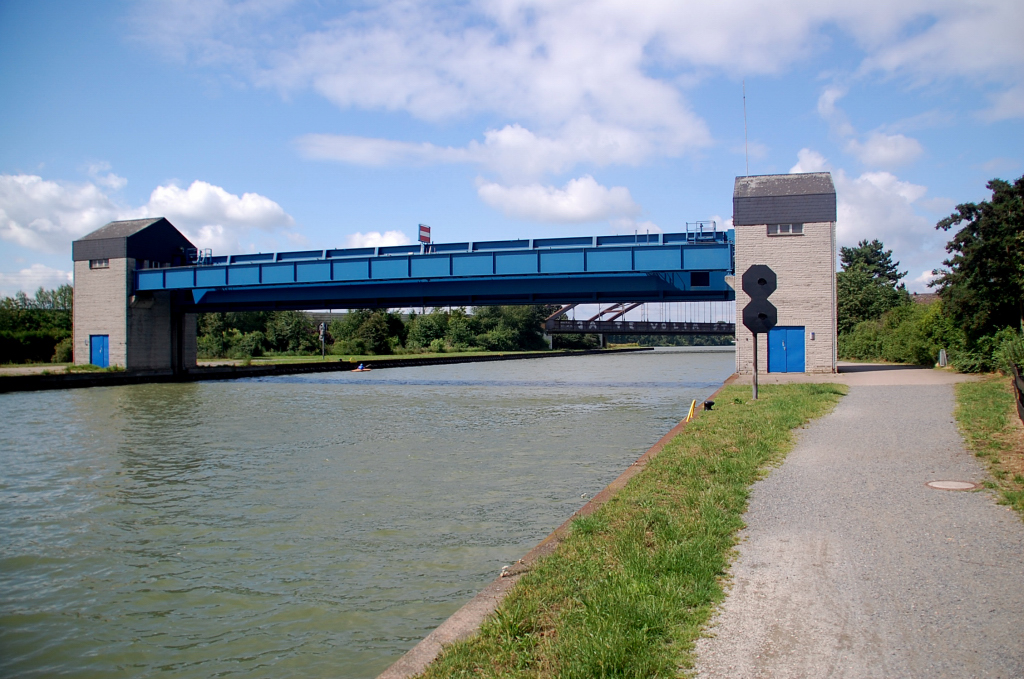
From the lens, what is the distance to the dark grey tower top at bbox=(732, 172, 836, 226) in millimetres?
27062

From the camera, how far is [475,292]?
3534cm

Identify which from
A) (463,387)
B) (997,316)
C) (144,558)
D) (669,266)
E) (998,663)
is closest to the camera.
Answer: (998,663)

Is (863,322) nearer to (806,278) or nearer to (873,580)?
(806,278)

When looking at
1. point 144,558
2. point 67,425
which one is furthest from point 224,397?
point 144,558

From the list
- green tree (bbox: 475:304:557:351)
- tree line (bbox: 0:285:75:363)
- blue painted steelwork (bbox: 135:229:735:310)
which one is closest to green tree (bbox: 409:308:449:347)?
green tree (bbox: 475:304:557:351)

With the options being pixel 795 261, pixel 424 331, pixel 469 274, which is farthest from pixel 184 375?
pixel 424 331

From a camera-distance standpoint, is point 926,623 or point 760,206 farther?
point 760,206

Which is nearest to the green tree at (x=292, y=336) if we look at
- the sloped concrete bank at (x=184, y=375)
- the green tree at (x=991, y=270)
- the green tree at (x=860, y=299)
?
the sloped concrete bank at (x=184, y=375)

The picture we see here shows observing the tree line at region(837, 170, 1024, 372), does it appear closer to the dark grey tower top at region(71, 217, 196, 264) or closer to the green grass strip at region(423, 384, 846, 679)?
the green grass strip at region(423, 384, 846, 679)

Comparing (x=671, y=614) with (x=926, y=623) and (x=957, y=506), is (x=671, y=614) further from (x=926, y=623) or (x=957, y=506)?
(x=957, y=506)

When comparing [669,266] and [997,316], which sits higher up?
[669,266]

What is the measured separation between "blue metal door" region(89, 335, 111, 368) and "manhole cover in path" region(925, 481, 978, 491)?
41.1 metres

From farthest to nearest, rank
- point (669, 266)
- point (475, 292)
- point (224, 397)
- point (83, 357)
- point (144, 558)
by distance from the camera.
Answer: point (83, 357), point (475, 292), point (669, 266), point (224, 397), point (144, 558)

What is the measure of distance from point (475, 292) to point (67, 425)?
20.1m
